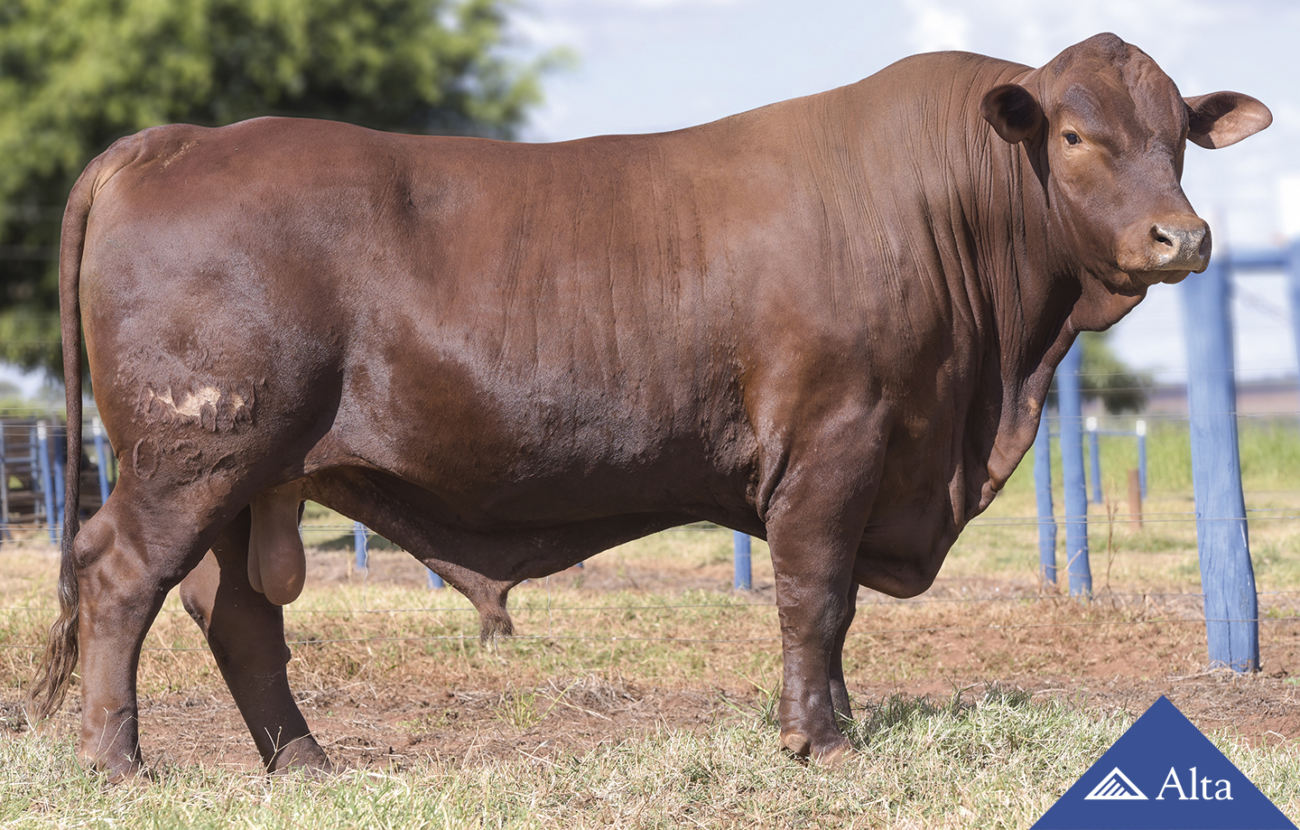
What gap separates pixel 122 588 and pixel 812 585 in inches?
79.7

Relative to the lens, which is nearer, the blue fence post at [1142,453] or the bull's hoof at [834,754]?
the bull's hoof at [834,754]

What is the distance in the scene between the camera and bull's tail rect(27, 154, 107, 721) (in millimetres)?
3844

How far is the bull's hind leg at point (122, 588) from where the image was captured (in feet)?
12.0

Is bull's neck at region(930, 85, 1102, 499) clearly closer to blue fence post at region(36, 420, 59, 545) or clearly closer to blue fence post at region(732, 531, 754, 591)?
blue fence post at region(732, 531, 754, 591)

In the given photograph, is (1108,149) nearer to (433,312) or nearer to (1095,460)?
(433,312)

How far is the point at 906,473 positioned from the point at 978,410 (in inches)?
15.0

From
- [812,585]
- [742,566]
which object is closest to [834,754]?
[812,585]

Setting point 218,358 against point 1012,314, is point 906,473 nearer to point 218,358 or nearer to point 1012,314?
point 1012,314

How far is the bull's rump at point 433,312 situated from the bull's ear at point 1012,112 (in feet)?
2.19

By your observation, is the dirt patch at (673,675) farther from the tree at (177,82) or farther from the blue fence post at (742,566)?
the tree at (177,82)

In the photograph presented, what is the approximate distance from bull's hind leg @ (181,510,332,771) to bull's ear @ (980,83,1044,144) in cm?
268

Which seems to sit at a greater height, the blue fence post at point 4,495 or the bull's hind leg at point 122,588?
the bull's hind leg at point 122,588

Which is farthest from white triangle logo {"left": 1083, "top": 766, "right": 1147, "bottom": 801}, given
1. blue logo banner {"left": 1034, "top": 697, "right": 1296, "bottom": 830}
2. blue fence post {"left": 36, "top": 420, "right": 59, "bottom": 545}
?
blue fence post {"left": 36, "top": 420, "right": 59, "bottom": 545}

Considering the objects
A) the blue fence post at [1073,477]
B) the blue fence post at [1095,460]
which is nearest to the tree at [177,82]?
the blue fence post at [1095,460]
